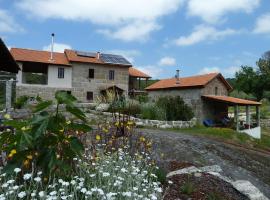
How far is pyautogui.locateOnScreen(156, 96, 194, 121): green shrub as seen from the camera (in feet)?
78.4

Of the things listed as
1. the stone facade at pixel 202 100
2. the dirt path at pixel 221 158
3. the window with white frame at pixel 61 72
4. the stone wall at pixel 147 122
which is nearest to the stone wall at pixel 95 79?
the window with white frame at pixel 61 72

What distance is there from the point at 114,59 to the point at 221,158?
25.6m

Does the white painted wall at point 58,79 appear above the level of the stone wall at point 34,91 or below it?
above

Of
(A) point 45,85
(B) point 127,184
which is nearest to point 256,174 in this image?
(B) point 127,184

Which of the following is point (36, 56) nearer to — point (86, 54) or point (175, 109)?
point (86, 54)

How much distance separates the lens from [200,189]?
18.0 ft

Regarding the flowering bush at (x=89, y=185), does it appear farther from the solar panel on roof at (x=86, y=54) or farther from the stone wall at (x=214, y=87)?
the solar panel on roof at (x=86, y=54)

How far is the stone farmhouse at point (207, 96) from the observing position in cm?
2591

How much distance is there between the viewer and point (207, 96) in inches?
1015

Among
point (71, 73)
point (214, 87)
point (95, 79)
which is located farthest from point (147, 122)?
point (71, 73)

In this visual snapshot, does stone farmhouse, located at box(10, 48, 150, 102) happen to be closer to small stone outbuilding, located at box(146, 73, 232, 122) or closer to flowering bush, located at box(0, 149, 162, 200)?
small stone outbuilding, located at box(146, 73, 232, 122)

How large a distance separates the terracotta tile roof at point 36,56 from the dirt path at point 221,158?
22.0m

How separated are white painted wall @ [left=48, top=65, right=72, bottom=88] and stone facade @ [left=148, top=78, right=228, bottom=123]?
9.85 meters

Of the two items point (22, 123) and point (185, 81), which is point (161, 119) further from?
point (22, 123)
